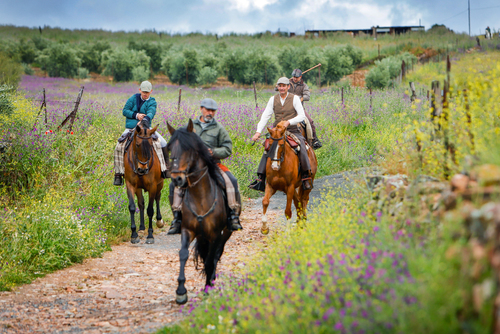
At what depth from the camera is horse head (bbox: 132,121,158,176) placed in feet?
→ 29.9

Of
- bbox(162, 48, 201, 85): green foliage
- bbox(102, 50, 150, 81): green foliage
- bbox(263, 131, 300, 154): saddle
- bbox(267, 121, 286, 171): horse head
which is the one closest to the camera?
bbox(267, 121, 286, 171): horse head

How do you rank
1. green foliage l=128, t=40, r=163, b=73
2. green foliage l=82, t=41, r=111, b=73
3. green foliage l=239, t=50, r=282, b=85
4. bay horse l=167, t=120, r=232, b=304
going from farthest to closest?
green foliage l=128, t=40, r=163, b=73, green foliage l=82, t=41, r=111, b=73, green foliage l=239, t=50, r=282, b=85, bay horse l=167, t=120, r=232, b=304

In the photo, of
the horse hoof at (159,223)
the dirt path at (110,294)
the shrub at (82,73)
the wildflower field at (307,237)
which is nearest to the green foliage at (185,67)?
the shrub at (82,73)

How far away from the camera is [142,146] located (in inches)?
359

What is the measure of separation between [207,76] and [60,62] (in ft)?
57.3

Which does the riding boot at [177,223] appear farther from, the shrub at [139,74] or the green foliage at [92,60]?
the green foliage at [92,60]

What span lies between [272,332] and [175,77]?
4390 cm

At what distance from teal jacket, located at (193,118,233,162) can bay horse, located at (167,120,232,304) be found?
274 mm

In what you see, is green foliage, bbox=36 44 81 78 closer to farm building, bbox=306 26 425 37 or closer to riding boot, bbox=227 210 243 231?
farm building, bbox=306 26 425 37

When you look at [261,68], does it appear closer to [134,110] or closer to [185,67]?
[185,67]

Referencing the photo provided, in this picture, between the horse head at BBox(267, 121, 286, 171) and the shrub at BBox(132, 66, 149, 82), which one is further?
the shrub at BBox(132, 66, 149, 82)

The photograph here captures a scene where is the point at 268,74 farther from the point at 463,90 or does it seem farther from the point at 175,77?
the point at 463,90

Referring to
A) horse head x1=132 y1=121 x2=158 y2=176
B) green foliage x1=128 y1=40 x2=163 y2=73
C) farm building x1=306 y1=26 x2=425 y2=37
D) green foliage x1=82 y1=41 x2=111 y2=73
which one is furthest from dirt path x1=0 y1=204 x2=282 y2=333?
farm building x1=306 y1=26 x2=425 y2=37

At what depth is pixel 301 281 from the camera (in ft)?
13.0
